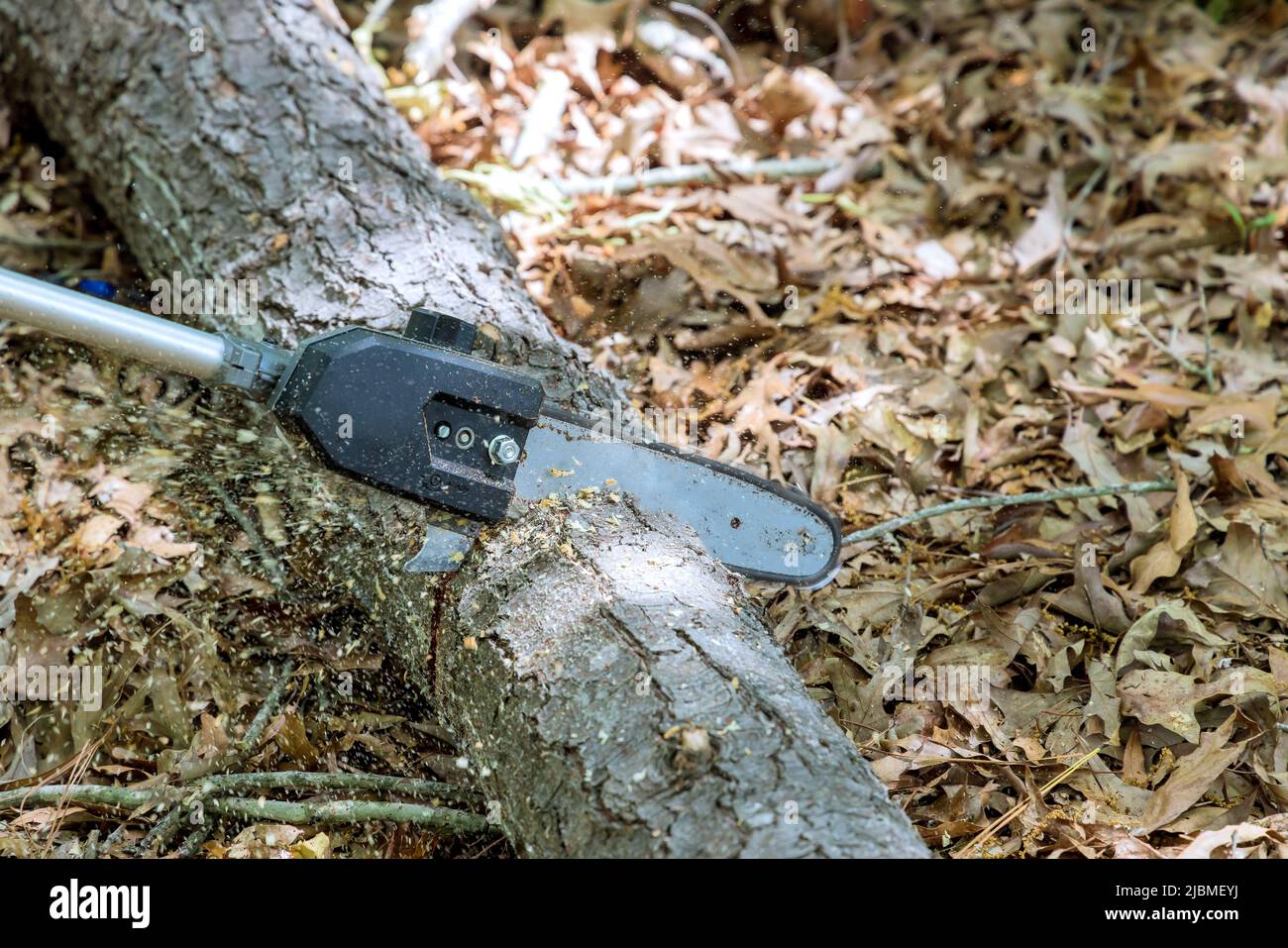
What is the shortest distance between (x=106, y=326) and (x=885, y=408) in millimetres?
2009

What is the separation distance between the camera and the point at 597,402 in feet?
7.99

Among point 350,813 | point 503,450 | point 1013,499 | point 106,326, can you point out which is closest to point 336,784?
point 350,813

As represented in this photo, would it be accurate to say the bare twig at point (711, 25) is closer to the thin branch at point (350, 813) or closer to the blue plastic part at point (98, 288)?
the blue plastic part at point (98, 288)

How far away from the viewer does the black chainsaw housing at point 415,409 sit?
1.84 meters

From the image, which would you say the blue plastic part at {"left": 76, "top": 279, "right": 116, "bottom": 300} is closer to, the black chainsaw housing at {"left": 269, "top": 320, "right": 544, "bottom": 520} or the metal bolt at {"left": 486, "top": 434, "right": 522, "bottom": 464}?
the black chainsaw housing at {"left": 269, "top": 320, "right": 544, "bottom": 520}

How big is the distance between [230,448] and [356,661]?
0.72m

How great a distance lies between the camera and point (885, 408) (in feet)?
9.99

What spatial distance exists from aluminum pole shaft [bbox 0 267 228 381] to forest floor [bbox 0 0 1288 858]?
0.81 metres

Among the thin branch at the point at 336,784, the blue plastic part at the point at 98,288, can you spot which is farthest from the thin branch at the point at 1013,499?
the blue plastic part at the point at 98,288

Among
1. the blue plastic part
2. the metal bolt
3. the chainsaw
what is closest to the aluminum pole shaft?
the chainsaw

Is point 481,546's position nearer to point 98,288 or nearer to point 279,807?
point 279,807

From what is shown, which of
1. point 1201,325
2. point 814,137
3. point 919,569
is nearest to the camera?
point 919,569
